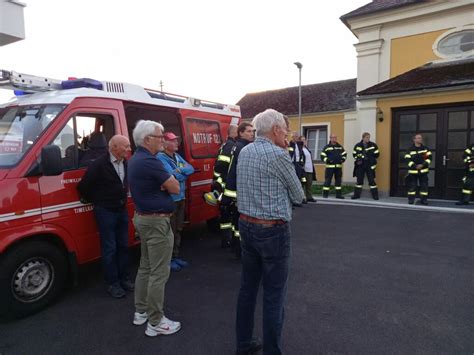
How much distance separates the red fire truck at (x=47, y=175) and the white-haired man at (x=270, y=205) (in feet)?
6.62

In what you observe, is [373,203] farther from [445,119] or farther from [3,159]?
[3,159]

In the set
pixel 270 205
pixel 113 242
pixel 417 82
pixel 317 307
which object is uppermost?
pixel 417 82

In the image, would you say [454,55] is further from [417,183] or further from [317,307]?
[317,307]

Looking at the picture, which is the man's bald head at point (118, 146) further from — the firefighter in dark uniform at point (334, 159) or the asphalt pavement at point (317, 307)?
the firefighter in dark uniform at point (334, 159)

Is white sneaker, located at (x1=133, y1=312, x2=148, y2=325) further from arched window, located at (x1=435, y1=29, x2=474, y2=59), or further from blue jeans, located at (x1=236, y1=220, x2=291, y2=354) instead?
arched window, located at (x1=435, y1=29, x2=474, y2=59)

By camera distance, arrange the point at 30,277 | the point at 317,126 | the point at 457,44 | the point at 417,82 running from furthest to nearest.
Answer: the point at 317,126
the point at 457,44
the point at 417,82
the point at 30,277

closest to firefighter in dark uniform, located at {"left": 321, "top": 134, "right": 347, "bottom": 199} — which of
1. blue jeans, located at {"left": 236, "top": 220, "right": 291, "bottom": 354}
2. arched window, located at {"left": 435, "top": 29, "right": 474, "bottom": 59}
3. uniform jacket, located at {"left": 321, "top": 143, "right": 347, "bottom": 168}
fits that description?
uniform jacket, located at {"left": 321, "top": 143, "right": 347, "bottom": 168}

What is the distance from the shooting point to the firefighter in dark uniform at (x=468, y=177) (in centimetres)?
912

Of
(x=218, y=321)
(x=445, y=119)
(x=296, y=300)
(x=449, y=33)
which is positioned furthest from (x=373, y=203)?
(x=218, y=321)

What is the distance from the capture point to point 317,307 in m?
3.66

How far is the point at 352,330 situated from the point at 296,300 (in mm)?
756

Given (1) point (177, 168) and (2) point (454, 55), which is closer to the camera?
(1) point (177, 168)

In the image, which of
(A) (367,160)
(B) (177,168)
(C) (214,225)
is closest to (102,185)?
(B) (177,168)

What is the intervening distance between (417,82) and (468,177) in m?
3.26
